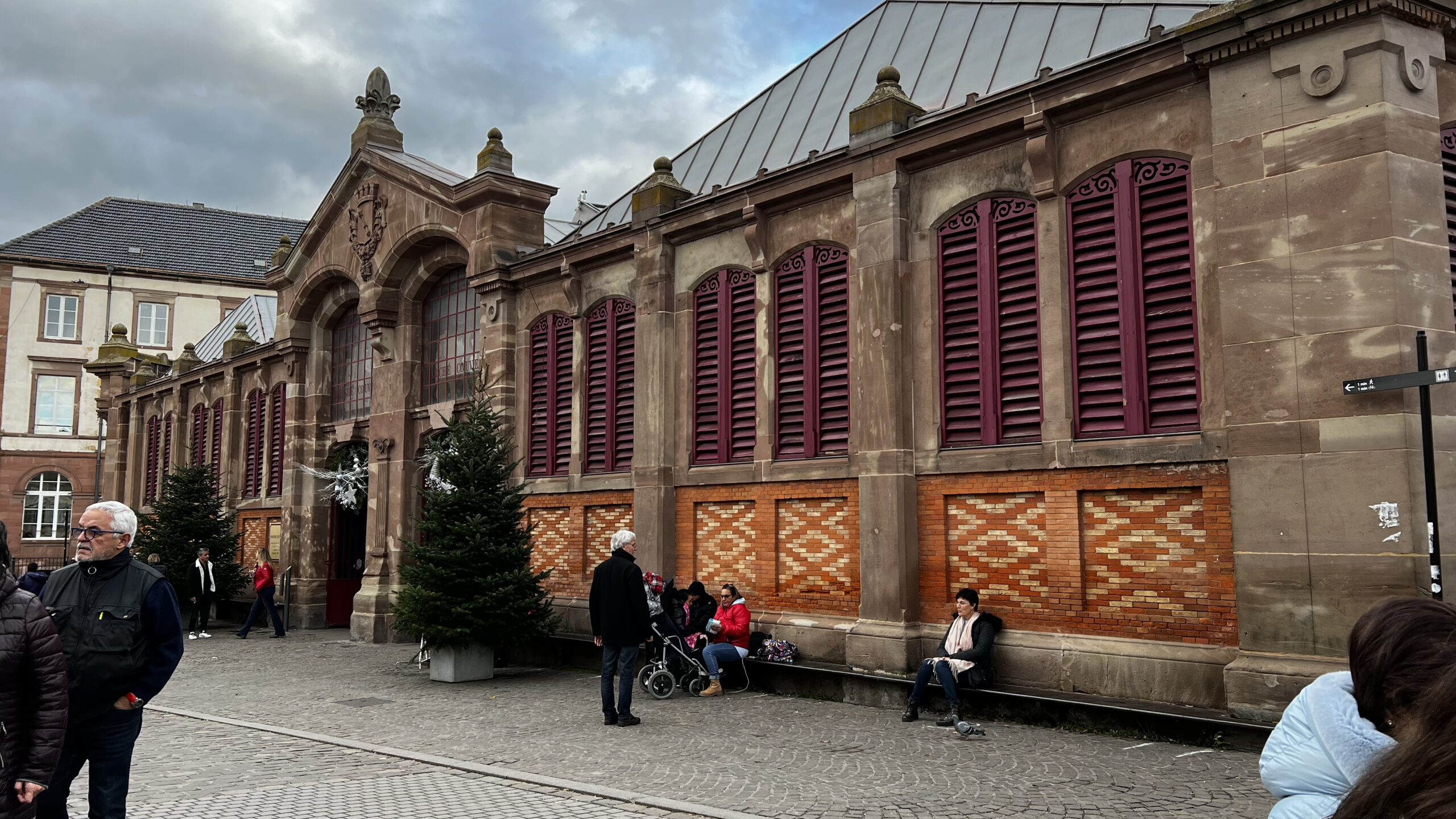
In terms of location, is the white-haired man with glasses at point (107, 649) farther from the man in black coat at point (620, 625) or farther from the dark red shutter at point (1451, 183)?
the dark red shutter at point (1451, 183)

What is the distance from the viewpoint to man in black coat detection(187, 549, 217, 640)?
23.5 meters

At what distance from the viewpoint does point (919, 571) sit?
12.4 meters

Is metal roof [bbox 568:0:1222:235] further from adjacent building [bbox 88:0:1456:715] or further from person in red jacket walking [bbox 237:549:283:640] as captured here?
person in red jacket walking [bbox 237:549:283:640]

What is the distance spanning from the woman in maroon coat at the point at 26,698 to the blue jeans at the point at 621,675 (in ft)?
22.5

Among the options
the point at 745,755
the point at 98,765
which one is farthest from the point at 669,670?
the point at 98,765

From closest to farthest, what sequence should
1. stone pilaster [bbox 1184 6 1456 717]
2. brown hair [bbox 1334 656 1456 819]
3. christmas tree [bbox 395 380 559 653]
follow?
brown hair [bbox 1334 656 1456 819], stone pilaster [bbox 1184 6 1456 717], christmas tree [bbox 395 380 559 653]

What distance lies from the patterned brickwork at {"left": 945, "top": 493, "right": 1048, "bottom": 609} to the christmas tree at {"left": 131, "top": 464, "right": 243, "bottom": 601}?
63.8ft

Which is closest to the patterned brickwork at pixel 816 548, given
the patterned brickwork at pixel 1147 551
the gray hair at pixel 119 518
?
the patterned brickwork at pixel 1147 551

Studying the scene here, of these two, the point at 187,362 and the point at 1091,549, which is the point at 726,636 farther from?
the point at 187,362

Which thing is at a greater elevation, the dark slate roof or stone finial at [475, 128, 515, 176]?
the dark slate roof

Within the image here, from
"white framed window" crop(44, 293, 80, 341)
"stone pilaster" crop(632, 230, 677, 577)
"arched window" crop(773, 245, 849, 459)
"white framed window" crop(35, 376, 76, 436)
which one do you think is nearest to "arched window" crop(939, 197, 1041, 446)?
"arched window" crop(773, 245, 849, 459)

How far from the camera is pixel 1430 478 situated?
26.8ft

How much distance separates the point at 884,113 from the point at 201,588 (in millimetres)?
18734

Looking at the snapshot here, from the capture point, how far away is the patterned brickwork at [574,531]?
17000mm
